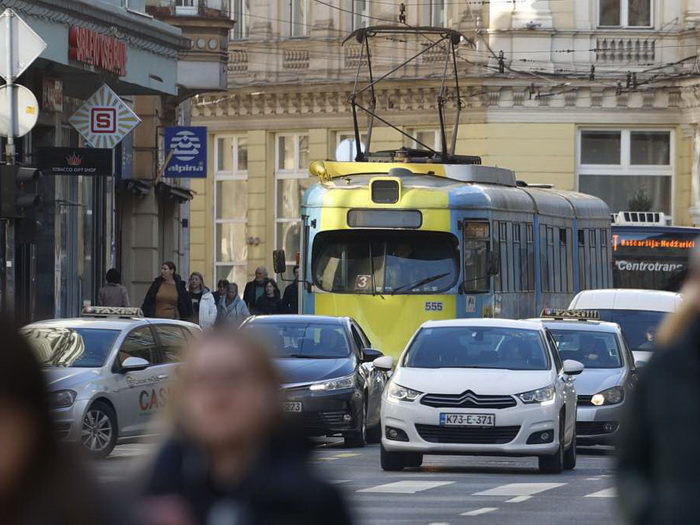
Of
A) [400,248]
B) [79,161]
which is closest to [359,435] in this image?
[400,248]

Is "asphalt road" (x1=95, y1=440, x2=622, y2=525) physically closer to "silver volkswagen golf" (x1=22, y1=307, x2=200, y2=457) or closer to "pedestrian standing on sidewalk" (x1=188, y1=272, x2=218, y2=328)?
"silver volkswagen golf" (x1=22, y1=307, x2=200, y2=457)

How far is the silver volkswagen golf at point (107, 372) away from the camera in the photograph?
18.8m

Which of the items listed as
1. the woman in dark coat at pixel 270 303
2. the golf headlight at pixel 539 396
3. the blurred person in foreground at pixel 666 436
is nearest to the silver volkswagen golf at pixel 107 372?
the golf headlight at pixel 539 396

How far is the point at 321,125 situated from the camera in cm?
5312

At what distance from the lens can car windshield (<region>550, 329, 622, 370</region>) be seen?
22.5 m

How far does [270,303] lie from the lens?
33.2 metres

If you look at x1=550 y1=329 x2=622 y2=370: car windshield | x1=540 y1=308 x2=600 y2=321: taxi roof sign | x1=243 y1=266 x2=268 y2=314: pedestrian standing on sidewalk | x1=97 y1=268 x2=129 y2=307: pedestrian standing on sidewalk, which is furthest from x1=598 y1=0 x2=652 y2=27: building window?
x1=550 y1=329 x2=622 y2=370: car windshield

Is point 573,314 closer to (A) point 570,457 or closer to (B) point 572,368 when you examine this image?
(B) point 572,368

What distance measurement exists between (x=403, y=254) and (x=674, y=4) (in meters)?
25.1

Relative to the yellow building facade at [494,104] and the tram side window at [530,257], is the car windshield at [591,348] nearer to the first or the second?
the tram side window at [530,257]

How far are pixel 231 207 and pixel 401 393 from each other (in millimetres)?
37321

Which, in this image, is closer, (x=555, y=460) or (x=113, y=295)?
(x=555, y=460)

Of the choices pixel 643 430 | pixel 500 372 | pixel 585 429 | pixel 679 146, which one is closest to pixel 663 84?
pixel 679 146

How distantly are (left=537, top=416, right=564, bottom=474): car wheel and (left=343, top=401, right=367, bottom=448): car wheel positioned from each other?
3.78 metres
